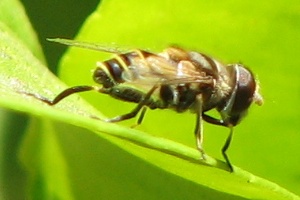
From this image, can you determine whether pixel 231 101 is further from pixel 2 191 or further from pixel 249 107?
pixel 2 191

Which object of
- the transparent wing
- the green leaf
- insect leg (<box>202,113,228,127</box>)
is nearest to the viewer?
the green leaf

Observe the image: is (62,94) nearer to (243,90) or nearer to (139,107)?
(139,107)

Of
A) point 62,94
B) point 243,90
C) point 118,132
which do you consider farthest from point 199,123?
point 118,132

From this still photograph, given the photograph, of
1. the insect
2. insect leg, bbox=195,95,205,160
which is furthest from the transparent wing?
insect leg, bbox=195,95,205,160

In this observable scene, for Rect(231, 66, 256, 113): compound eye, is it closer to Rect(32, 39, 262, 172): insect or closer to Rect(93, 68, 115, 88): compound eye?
Rect(32, 39, 262, 172): insect

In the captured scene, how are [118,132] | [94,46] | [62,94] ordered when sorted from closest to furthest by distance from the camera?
[118,132]
[62,94]
[94,46]

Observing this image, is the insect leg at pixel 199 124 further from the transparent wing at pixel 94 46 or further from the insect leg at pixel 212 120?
the transparent wing at pixel 94 46
